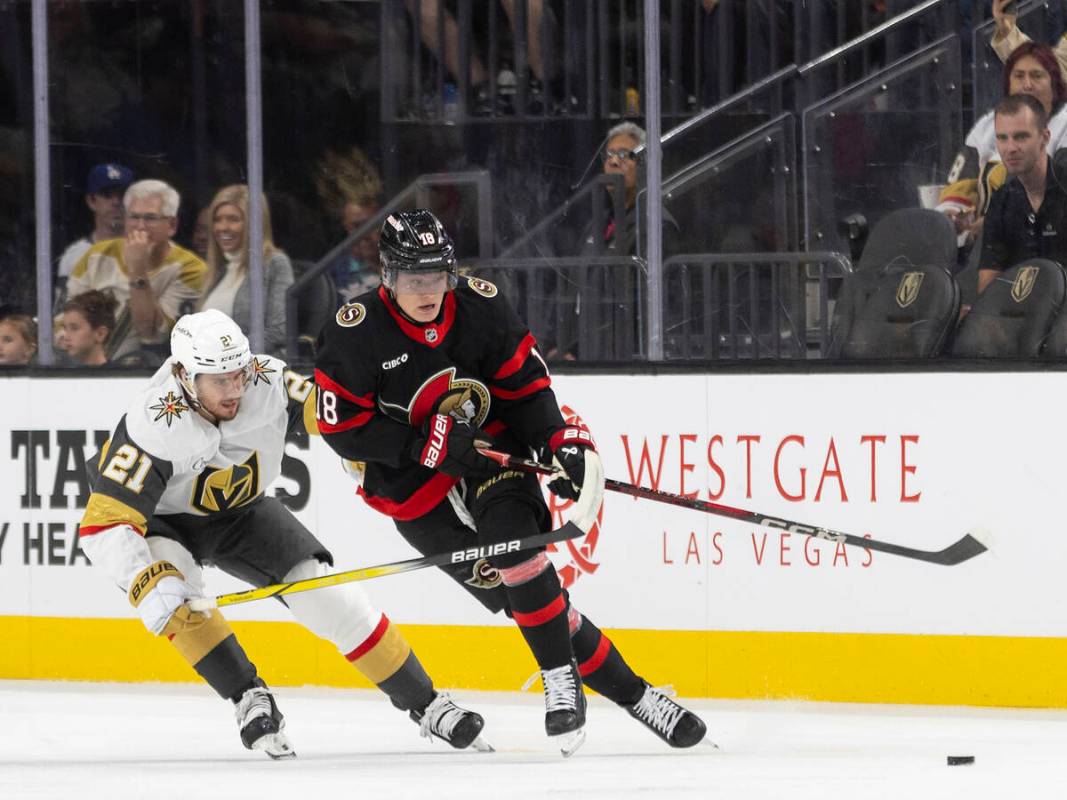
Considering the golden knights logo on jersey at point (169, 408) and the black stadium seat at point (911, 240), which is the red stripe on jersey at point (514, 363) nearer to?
the golden knights logo on jersey at point (169, 408)

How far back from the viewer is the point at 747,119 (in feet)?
16.5

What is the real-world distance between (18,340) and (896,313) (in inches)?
101

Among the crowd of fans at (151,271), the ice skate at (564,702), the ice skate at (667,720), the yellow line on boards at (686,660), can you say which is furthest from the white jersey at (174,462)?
the crowd of fans at (151,271)

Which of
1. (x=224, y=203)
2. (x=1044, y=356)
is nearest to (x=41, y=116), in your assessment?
(x=224, y=203)

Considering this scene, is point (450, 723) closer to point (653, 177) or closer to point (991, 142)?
point (653, 177)

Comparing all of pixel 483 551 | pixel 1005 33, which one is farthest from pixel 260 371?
pixel 1005 33

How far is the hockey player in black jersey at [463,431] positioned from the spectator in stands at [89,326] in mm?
1685

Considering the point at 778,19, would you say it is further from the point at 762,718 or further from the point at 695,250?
the point at 762,718

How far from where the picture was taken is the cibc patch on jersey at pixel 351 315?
13.4 feet

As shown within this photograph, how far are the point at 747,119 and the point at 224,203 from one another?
1564mm

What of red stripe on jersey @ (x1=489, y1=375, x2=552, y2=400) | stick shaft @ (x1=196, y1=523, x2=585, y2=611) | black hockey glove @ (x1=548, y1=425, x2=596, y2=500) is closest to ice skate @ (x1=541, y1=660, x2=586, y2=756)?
stick shaft @ (x1=196, y1=523, x2=585, y2=611)

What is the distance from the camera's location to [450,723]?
14.0ft

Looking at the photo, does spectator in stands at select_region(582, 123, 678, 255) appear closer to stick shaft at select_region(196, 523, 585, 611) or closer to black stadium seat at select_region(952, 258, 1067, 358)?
black stadium seat at select_region(952, 258, 1067, 358)

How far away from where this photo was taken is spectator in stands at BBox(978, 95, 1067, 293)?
4758 millimetres
